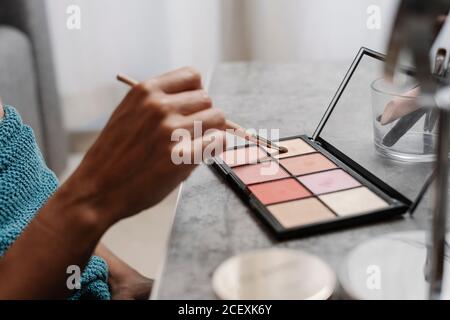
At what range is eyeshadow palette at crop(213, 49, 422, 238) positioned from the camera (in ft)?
1.84

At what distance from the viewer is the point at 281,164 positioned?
0.67 m

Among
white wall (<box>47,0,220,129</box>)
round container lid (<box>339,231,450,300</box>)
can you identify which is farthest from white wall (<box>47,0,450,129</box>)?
round container lid (<box>339,231,450,300</box>)

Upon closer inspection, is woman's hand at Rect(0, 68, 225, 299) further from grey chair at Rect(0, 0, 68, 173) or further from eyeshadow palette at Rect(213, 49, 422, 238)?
grey chair at Rect(0, 0, 68, 173)

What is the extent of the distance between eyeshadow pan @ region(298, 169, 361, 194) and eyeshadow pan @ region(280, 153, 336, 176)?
0.01 meters

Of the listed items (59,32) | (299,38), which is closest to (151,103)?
(299,38)

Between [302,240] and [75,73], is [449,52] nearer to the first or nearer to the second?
[302,240]

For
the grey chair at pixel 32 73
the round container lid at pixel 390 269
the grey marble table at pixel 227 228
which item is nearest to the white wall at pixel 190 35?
the grey chair at pixel 32 73

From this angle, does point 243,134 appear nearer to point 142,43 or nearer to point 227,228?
point 227,228

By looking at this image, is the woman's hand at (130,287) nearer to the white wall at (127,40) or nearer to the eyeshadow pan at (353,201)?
the eyeshadow pan at (353,201)

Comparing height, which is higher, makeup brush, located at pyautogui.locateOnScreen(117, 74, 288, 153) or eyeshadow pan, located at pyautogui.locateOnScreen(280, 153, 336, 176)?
makeup brush, located at pyautogui.locateOnScreen(117, 74, 288, 153)

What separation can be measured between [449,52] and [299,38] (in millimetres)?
1062

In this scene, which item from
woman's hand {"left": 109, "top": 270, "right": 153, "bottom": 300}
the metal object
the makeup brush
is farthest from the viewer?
woman's hand {"left": 109, "top": 270, "right": 153, "bottom": 300}

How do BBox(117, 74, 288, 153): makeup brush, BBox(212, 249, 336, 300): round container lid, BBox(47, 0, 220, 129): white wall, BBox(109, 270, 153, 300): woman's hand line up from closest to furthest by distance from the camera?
BBox(212, 249, 336, 300): round container lid
BBox(117, 74, 288, 153): makeup brush
BBox(109, 270, 153, 300): woman's hand
BBox(47, 0, 220, 129): white wall

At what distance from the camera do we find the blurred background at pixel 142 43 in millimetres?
1581
